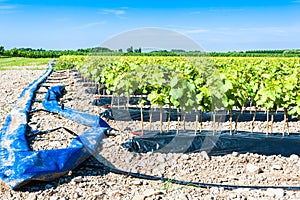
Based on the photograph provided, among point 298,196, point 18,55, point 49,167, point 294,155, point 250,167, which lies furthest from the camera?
point 18,55

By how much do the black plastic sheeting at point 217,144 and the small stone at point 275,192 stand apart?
139 cm

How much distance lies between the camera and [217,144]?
5.38m

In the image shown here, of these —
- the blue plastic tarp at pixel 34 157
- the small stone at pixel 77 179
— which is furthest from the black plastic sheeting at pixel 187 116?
the small stone at pixel 77 179

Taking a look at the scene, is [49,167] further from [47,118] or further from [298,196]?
[47,118]

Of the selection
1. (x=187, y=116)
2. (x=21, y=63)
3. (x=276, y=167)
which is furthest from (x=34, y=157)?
(x=21, y=63)

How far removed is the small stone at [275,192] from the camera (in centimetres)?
388

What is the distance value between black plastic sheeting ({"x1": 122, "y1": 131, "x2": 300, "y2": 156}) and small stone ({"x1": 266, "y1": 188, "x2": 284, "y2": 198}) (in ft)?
4.56

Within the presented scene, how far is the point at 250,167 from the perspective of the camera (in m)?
4.72

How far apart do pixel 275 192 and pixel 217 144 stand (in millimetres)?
1527

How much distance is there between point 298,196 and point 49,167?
267 centimetres

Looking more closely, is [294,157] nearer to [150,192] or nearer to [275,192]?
[275,192]

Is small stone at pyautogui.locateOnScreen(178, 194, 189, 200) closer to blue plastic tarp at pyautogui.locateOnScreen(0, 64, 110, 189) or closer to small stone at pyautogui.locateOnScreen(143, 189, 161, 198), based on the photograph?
small stone at pyautogui.locateOnScreen(143, 189, 161, 198)

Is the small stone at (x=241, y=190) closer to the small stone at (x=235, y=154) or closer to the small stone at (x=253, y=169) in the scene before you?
the small stone at (x=253, y=169)

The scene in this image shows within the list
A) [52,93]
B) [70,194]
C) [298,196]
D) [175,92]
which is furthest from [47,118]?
[298,196]
